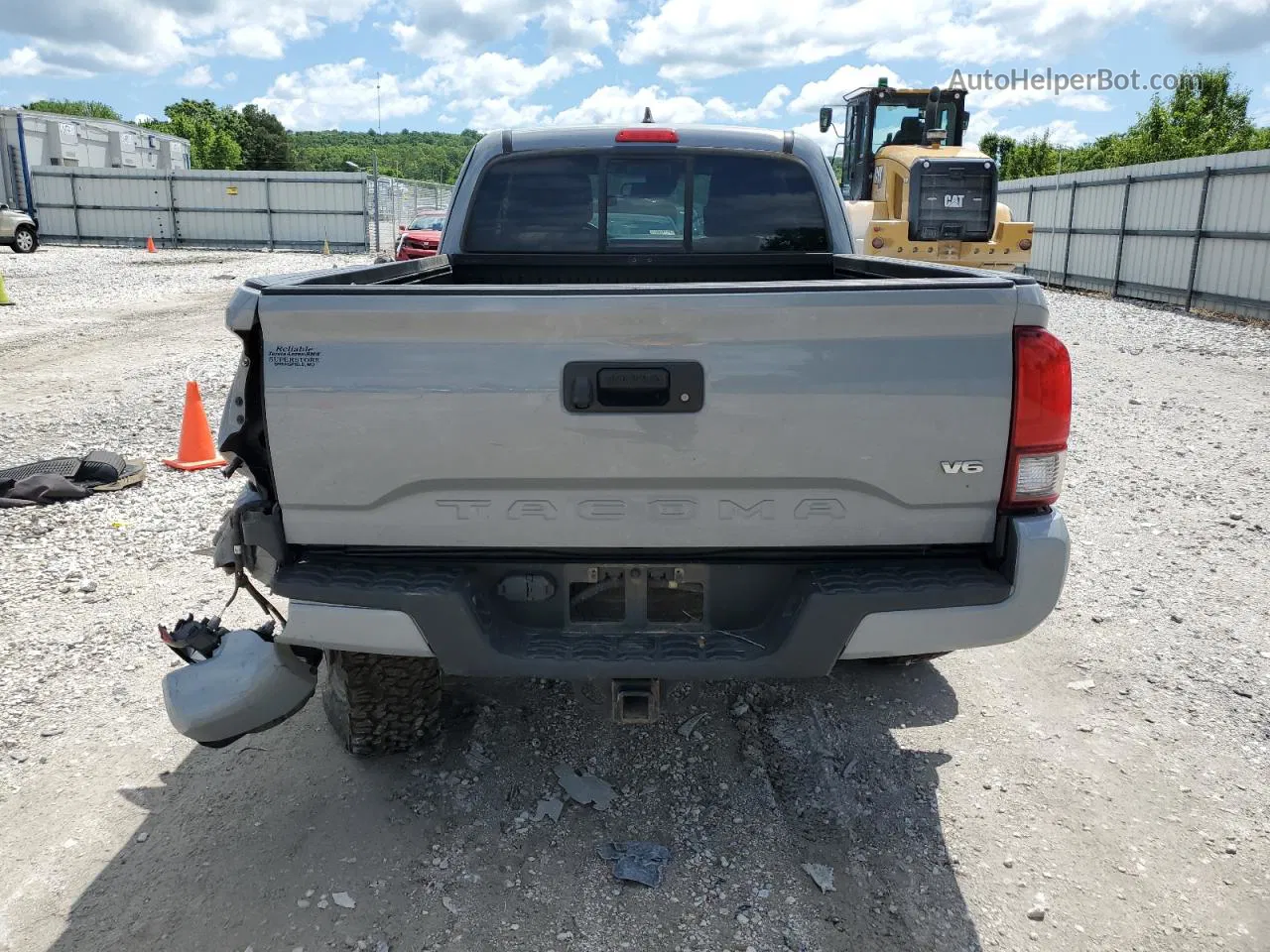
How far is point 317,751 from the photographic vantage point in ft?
11.6

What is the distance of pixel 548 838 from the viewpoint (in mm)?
3064

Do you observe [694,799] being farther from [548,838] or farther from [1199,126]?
[1199,126]

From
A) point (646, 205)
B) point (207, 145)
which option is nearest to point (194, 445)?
point (646, 205)

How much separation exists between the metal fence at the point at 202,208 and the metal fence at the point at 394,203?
1349 mm

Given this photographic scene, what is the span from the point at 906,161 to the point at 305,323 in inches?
548

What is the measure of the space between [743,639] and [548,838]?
958mm

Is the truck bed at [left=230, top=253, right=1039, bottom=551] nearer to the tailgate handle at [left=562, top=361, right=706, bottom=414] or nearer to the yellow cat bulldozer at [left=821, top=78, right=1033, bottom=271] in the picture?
the tailgate handle at [left=562, top=361, right=706, bottom=414]

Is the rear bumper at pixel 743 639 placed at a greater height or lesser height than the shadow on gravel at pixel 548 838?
greater

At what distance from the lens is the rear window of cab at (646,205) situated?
182 inches

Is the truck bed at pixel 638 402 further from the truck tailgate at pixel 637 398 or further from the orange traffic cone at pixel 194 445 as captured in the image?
the orange traffic cone at pixel 194 445

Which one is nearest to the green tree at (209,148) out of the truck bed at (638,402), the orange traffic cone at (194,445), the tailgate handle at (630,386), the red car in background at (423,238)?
the red car in background at (423,238)

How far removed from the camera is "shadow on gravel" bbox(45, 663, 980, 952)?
2.66m

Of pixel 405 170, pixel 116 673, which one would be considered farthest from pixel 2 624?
pixel 405 170

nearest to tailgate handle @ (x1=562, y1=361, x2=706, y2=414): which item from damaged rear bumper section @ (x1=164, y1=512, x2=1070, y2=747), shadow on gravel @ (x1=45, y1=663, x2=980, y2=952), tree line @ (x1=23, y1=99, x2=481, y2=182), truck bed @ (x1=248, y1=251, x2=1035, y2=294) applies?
damaged rear bumper section @ (x1=164, y1=512, x2=1070, y2=747)
